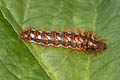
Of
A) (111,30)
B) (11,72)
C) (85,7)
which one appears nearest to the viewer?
(11,72)

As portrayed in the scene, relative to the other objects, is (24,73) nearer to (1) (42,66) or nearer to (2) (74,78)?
(1) (42,66)

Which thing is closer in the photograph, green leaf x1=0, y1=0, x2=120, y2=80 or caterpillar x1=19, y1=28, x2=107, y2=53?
green leaf x1=0, y1=0, x2=120, y2=80

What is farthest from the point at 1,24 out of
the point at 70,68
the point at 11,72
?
the point at 70,68

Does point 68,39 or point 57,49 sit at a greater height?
point 68,39

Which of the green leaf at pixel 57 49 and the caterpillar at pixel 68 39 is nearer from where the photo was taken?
the green leaf at pixel 57 49

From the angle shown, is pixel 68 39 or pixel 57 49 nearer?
pixel 57 49
